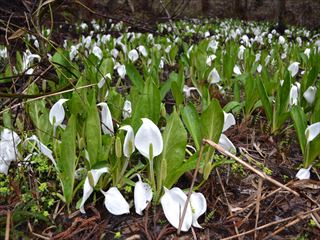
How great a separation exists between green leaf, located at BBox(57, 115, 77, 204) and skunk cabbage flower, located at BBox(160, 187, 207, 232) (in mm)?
279

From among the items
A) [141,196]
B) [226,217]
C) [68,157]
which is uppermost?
[68,157]

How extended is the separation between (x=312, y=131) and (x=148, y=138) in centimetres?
58

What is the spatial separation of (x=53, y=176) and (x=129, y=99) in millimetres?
476

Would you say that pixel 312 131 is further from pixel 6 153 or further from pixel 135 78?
Result: pixel 6 153

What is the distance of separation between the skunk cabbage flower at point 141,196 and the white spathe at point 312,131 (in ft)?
1.89

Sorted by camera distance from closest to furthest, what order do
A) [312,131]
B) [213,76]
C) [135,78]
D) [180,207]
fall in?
[180,207] < [312,131] < [135,78] < [213,76]

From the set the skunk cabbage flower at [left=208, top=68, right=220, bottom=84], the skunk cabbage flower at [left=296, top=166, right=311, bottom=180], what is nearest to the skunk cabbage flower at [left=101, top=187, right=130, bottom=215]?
the skunk cabbage flower at [left=296, top=166, right=311, bottom=180]

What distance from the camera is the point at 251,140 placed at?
1.81m

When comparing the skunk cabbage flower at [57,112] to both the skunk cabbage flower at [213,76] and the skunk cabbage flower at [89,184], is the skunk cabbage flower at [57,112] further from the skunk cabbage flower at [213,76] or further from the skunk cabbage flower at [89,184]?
the skunk cabbage flower at [213,76]

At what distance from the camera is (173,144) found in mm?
1217

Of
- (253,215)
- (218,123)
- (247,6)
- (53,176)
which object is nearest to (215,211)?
(253,215)

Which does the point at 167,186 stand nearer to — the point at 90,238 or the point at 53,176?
the point at 90,238

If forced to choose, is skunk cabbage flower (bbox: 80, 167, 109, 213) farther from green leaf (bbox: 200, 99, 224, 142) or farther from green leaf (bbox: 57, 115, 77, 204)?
green leaf (bbox: 200, 99, 224, 142)

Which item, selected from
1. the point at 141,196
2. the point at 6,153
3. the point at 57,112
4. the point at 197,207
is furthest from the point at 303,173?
the point at 6,153
